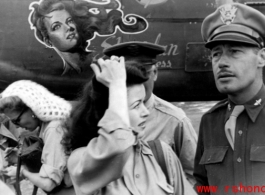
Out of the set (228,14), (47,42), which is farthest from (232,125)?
(47,42)

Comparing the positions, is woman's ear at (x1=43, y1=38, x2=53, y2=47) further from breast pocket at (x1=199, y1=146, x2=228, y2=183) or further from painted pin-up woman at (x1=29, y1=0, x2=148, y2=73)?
breast pocket at (x1=199, y1=146, x2=228, y2=183)

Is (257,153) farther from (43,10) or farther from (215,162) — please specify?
(43,10)

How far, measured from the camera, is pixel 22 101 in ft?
12.5

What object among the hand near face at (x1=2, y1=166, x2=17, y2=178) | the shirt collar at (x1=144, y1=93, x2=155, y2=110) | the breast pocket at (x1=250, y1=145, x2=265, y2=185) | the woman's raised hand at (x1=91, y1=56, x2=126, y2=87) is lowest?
the hand near face at (x1=2, y1=166, x2=17, y2=178)

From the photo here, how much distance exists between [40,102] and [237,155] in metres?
1.87

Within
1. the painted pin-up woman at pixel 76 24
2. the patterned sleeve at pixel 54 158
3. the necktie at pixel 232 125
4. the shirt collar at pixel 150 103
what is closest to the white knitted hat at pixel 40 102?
the patterned sleeve at pixel 54 158

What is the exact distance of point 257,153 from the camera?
264cm

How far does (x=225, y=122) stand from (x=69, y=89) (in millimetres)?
2753

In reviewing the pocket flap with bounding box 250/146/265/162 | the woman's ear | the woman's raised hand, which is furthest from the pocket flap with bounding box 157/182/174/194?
the woman's ear

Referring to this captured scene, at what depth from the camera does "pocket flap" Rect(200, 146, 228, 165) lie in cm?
274

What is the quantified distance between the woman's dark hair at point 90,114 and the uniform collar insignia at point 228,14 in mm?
929

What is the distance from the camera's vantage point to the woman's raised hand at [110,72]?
218 centimetres

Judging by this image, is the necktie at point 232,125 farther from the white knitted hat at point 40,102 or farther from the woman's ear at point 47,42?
the woman's ear at point 47,42

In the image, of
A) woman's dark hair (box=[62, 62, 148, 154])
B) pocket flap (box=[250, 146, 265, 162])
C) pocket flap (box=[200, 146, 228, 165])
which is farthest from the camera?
pocket flap (box=[200, 146, 228, 165])
